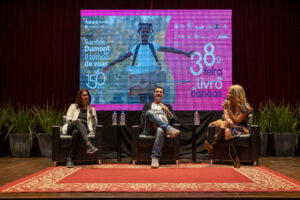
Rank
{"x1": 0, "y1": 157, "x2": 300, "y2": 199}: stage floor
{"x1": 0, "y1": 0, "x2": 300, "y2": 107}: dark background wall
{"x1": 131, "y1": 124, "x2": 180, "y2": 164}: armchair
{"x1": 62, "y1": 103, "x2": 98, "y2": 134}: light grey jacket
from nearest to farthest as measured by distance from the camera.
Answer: {"x1": 0, "y1": 157, "x2": 300, "y2": 199}: stage floor < {"x1": 131, "y1": 124, "x2": 180, "y2": 164}: armchair < {"x1": 62, "y1": 103, "x2": 98, "y2": 134}: light grey jacket < {"x1": 0, "y1": 0, "x2": 300, "y2": 107}: dark background wall

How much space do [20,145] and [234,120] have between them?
3404mm

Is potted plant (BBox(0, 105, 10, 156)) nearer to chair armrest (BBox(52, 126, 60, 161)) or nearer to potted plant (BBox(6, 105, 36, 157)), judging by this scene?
potted plant (BBox(6, 105, 36, 157))

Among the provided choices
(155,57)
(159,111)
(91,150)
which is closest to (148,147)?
(159,111)

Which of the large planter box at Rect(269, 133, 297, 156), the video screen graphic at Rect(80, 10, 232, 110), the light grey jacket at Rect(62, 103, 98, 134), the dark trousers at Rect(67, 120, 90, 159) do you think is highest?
the video screen graphic at Rect(80, 10, 232, 110)

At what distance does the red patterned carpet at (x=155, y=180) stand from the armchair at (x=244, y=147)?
27cm

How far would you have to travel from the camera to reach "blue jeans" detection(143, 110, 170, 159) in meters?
3.91

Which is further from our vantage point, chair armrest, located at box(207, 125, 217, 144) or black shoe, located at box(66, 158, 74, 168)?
chair armrest, located at box(207, 125, 217, 144)

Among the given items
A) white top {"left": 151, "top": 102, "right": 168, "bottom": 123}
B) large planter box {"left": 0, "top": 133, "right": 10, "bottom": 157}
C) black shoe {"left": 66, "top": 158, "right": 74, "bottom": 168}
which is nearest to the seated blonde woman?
white top {"left": 151, "top": 102, "right": 168, "bottom": 123}

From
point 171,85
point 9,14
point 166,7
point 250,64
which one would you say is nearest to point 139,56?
point 171,85

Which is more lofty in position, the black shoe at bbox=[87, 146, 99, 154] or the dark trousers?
the dark trousers

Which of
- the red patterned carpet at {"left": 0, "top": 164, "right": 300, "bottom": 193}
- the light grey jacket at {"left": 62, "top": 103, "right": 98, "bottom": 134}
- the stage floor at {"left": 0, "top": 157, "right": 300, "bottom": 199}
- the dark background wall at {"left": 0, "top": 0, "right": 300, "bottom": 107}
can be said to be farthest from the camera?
the dark background wall at {"left": 0, "top": 0, "right": 300, "bottom": 107}

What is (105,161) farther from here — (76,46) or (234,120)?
(76,46)

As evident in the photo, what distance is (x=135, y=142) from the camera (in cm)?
408

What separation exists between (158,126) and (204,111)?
1.26 m
